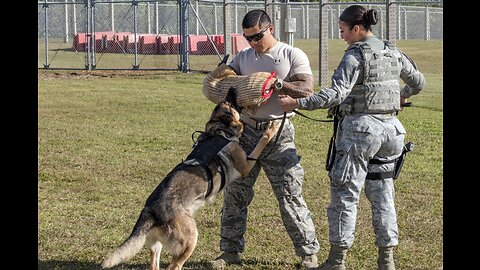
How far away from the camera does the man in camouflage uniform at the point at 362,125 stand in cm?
597

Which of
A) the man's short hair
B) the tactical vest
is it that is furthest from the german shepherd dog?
the tactical vest

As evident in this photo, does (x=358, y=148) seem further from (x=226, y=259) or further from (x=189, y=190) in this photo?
(x=226, y=259)

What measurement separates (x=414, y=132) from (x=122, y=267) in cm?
832

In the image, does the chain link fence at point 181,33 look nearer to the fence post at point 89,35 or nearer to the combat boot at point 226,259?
the fence post at point 89,35

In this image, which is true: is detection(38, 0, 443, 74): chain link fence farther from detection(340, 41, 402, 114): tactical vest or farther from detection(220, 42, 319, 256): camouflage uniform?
detection(340, 41, 402, 114): tactical vest

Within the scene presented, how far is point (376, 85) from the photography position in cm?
605

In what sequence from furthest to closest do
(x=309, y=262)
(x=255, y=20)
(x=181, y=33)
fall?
(x=181, y=33) → (x=309, y=262) → (x=255, y=20)

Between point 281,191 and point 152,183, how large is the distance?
3661 mm

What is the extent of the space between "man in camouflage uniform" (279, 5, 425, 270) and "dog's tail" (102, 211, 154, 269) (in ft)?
4.22

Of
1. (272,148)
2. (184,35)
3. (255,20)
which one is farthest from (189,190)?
(184,35)

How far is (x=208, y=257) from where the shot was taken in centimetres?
713

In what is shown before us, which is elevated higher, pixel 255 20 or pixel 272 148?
pixel 255 20
